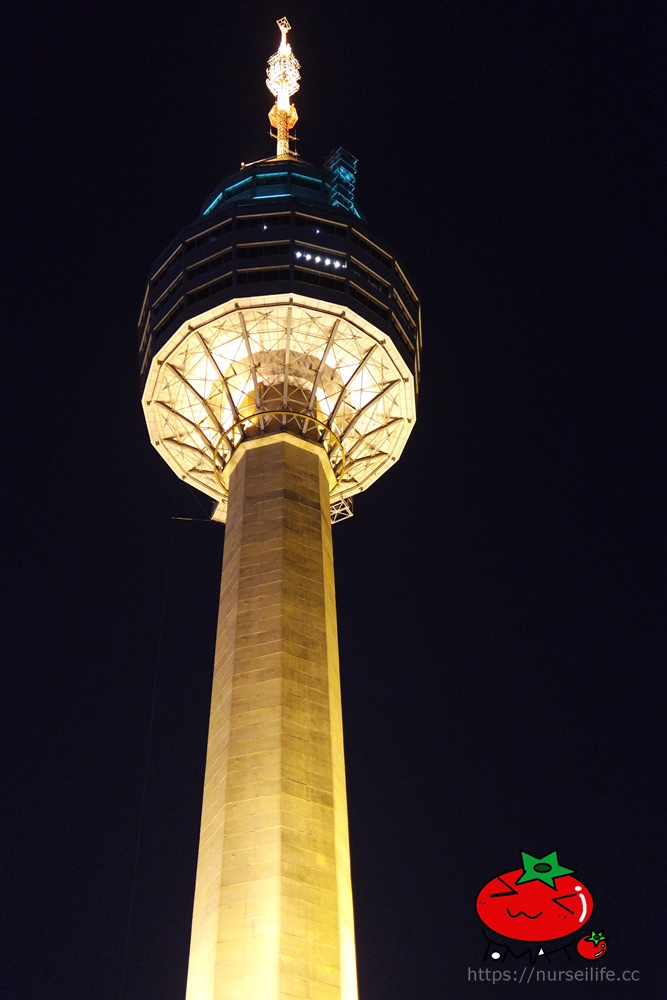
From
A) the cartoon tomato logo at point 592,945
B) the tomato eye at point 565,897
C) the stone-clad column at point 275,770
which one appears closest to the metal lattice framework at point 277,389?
the stone-clad column at point 275,770

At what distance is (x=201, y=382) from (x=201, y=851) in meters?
21.1

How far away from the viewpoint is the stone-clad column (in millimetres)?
26859

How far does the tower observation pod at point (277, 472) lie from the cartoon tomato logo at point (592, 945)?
14.6 meters

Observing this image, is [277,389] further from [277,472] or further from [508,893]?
[508,893]

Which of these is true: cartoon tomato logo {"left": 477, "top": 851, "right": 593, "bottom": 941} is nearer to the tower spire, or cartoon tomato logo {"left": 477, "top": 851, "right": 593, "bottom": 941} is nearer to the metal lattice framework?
the metal lattice framework

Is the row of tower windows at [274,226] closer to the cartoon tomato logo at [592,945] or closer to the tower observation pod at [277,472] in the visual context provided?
the tower observation pod at [277,472]

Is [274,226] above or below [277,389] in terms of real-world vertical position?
above

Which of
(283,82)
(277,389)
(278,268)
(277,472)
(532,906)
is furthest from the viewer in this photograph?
(283,82)

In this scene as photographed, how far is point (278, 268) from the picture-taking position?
4166cm

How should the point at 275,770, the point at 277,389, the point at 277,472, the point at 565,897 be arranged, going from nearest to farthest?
the point at 275,770, the point at 565,897, the point at 277,472, the point at 277,389

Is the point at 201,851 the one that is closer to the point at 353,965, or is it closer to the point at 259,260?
the point at 353,965

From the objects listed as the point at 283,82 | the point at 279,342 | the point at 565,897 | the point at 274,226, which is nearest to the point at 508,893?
the point at 565,897

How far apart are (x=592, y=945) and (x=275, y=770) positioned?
18.5 m

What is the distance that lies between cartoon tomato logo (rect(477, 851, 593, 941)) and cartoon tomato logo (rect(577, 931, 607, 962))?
10.4ft
